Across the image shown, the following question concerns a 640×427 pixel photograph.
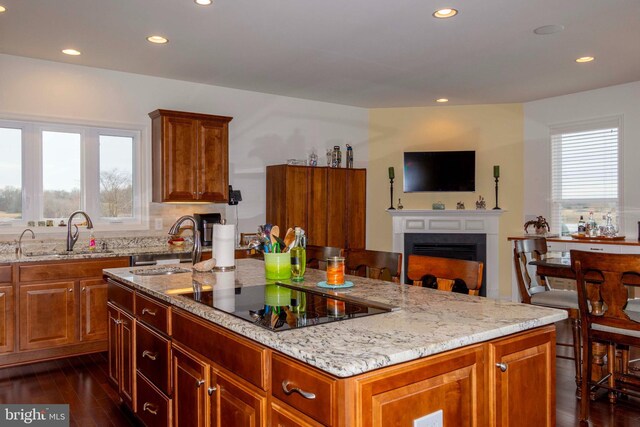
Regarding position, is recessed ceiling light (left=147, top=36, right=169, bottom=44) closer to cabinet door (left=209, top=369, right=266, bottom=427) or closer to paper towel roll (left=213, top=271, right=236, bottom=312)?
paper towel roll (left=213, top=271, right=236, bottom=312)

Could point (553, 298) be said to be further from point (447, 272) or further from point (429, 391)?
point (429, 391)

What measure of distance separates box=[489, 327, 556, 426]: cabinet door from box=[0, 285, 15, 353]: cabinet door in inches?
152

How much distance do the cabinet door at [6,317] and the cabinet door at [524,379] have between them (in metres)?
3.86

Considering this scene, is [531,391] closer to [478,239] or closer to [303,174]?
[303,174]

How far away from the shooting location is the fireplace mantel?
6551 millimetres

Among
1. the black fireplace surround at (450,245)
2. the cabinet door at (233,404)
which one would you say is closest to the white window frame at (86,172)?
the black fireplace surround at (450,245)

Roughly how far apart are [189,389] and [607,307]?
233 centimetres

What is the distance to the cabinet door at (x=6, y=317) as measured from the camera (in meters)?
3.88

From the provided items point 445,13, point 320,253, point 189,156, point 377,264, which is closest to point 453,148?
point 445,13

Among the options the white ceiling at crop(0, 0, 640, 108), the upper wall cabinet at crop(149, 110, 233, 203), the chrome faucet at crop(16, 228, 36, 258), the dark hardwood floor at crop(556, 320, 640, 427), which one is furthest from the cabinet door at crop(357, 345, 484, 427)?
the upper wall cabinet at crop(149, 110, 233, 203)

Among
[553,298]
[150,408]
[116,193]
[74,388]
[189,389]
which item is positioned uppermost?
[116,193]

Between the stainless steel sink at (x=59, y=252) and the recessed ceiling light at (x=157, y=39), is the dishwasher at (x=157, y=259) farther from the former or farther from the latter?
the recessed ceiling light at (x=157, y=39)

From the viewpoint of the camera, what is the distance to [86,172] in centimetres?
495

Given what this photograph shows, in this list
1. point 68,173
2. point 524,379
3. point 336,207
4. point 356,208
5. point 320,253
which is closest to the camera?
point 524,379
